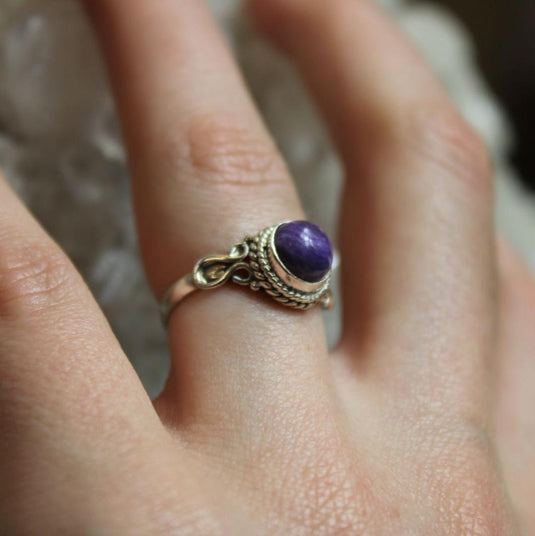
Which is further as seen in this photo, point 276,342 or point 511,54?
point 511,54

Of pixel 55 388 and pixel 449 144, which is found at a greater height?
pixel 449 144

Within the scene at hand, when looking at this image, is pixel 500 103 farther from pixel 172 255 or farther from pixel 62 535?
pixel 62 535

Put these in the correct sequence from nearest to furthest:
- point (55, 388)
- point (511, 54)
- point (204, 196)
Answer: point (55, 388) → point (204, 196) → point (511, 54)

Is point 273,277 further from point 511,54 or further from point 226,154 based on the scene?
point 511,54

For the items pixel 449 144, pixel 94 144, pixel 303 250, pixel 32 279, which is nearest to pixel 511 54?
pixel 449 144

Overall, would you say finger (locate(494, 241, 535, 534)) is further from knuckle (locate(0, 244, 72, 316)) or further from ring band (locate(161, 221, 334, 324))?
knuckle (locate(0, 244, 72, 316))

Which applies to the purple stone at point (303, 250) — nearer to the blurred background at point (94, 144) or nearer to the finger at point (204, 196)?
the finger at point (204, 196)

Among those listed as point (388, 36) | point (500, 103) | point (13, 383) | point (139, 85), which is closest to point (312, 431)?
point (13, 383)
